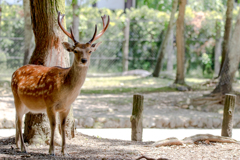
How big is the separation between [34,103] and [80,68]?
749 millimetres

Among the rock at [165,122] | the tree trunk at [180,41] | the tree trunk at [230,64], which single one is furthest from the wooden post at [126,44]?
the rock at [165,122]

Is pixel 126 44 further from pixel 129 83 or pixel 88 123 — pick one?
pixel 88 123

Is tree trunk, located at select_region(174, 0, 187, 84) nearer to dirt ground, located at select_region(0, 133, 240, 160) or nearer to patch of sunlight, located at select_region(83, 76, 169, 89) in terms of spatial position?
patch of sunlight, located at select_region(83, 76, 169, 89)

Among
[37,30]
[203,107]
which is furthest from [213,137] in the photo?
[203,107]

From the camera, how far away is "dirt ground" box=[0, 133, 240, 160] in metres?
4.05

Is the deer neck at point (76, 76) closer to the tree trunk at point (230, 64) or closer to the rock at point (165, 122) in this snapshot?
the rock at point (165, 122)

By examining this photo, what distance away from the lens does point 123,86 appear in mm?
12328

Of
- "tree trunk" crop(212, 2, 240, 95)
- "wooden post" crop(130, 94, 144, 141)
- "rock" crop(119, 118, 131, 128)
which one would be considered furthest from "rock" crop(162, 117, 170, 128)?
"tree trunk" crop(212, 2, 240, 95)

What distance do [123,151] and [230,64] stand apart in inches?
226

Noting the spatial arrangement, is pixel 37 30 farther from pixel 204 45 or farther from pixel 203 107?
pixel 204 45

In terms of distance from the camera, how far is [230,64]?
9.01 metres

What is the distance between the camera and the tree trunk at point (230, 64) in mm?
8898

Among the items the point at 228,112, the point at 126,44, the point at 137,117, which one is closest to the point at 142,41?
the point at 126,44

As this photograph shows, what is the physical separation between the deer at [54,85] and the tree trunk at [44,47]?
61 cm
